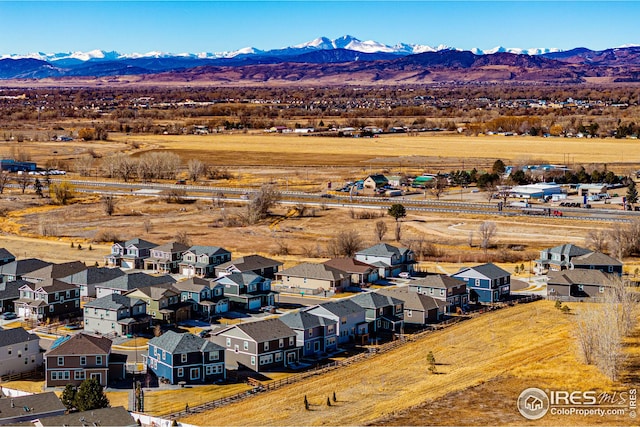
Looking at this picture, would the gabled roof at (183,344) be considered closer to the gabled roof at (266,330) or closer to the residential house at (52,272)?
the gabled roof at (266,330)

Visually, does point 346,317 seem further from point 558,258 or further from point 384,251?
point 558,258

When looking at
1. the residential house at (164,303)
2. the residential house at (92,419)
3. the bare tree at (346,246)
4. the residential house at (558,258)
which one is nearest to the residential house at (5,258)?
the residential house at (164,303)

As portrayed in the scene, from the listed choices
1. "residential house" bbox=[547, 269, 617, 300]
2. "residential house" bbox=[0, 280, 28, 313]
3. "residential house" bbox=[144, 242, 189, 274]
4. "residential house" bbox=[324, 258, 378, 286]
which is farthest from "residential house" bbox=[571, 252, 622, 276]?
"residential house" bbox=[0, 280, 28, 313]

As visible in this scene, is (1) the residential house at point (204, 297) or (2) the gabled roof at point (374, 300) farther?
(1) the residential house at point (204, 297)

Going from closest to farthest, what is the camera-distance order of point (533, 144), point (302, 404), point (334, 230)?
1. point (302, 404)
2. point (334, 230)
3. point (533, 144)

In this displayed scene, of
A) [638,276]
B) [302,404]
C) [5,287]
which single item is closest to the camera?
[302,404]

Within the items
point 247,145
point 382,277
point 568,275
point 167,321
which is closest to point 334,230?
point 382,277

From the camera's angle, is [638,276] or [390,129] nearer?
[638,276]

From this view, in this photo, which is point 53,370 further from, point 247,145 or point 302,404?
point 247,145
